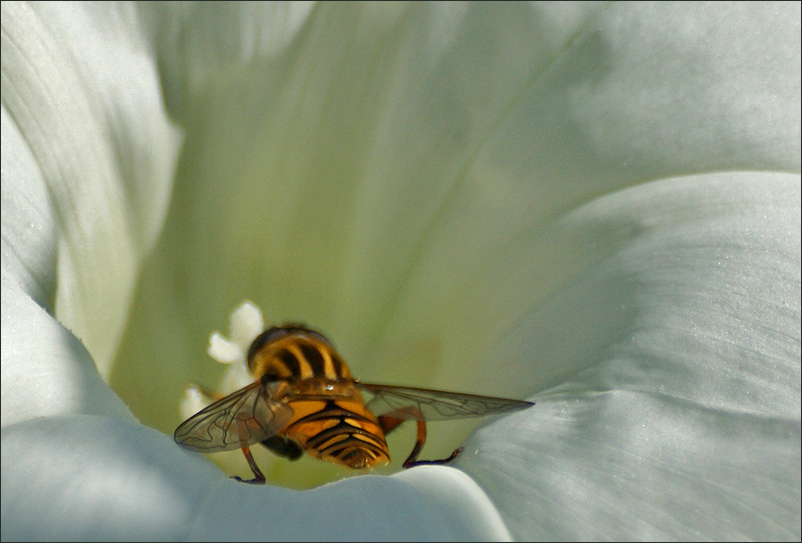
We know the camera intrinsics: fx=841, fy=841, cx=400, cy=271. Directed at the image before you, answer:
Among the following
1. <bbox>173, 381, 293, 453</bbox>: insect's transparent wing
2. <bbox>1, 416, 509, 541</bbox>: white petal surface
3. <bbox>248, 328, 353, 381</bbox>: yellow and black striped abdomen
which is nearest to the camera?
<bbox>1, 416, 509, 541</bbox>: white petal surface

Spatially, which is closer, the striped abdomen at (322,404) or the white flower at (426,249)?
the white flower at (426,249)

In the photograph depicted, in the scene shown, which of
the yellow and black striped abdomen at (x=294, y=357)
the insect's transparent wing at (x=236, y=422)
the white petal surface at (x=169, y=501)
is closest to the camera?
the white petal surface at (x=169, y=501)

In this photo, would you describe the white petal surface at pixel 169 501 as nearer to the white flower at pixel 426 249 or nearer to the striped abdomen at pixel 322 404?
the white flower at pixel 426 249

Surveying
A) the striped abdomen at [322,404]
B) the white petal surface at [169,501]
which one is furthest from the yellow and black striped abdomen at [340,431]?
the white petal surface at [169,501]

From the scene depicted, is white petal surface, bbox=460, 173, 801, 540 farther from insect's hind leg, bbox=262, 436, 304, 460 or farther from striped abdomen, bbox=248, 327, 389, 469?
insect's hind leg, bbox=262, 436, 304, 460

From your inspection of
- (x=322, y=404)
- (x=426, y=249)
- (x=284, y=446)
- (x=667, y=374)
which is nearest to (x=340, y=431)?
(x=322, y=404)

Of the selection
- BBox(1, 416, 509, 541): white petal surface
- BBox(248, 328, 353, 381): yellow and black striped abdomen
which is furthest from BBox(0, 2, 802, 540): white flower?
BBox(248, 328, 353, 381): yellow and black striped abdomen
